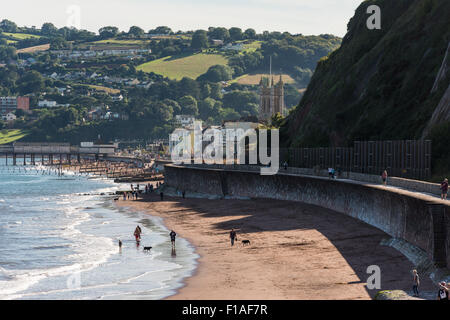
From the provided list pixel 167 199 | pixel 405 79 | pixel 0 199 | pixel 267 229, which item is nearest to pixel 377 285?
pixel 267 229

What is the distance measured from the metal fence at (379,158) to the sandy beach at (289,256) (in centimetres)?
656

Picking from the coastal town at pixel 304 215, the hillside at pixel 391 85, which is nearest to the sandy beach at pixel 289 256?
the coastal town at pixel 304 215

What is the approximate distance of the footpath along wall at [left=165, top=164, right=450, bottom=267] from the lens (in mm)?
33656

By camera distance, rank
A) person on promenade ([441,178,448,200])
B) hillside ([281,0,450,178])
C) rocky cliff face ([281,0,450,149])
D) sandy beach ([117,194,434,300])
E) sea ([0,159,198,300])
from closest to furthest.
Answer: sandy beach ([117,194,434,300])
sea ([0,159,198,300])
person on promenade ([441,178,448,200])
hillside ([281,0,450,178])
rocky cliff face ([281,0,450,149])

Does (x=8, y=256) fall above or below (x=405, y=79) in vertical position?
below

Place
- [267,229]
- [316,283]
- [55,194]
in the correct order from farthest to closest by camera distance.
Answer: [55,194], [267,229], [316,283]

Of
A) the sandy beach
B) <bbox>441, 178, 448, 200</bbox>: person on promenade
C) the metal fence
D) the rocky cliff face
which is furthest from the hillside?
<bbox>441, 178, 448, 200</bbox>: person on promenade

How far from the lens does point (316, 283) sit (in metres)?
35.6

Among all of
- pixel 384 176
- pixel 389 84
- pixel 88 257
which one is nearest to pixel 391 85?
pixel 389 84

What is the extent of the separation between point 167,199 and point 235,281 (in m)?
58.7

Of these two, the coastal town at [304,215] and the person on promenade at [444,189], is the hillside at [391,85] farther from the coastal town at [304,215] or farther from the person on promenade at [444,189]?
the person on promenade at [444,189]

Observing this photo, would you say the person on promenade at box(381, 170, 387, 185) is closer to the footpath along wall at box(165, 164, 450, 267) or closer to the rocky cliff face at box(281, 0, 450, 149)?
the footpath along wall at box(165, 164, 450, 267)
